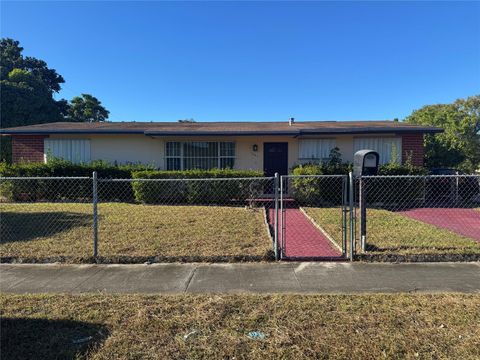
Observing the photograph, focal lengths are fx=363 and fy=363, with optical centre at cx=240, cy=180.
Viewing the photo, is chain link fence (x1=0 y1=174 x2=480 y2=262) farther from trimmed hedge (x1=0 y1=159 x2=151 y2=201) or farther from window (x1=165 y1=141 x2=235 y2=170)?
window (x1=165 y1=141 x2=235 y2=170)

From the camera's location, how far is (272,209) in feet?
37.8

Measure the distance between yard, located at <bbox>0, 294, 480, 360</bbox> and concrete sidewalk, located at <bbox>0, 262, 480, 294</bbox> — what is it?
13.1 inches

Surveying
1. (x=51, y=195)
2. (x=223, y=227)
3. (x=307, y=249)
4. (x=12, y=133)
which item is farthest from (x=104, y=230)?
(x=12, y=133)

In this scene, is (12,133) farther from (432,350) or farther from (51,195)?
(432,350)

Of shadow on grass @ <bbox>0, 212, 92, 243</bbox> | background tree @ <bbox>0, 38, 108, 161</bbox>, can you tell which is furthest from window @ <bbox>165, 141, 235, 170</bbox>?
background tree @ <bbox>0, 38, 108, 161</bbox>

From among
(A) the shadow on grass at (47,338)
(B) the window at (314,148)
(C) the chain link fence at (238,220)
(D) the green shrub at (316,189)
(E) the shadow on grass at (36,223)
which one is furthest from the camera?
(B) the window at (314,148)

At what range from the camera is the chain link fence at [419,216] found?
6.44 m

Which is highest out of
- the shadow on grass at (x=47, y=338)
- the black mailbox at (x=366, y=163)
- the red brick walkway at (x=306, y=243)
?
the black mailbox at (x=366, y=163)

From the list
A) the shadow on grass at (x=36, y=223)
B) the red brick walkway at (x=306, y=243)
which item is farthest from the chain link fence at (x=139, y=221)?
the red brick walkway at (x=306, y=243)

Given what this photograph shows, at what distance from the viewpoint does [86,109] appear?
38.0 m

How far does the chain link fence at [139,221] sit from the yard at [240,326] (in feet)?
6.08

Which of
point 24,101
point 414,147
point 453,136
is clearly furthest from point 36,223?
point 453,136

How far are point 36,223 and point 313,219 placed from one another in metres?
6.82

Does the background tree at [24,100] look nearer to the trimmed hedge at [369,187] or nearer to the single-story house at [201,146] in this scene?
the single-story house at [201,146]
